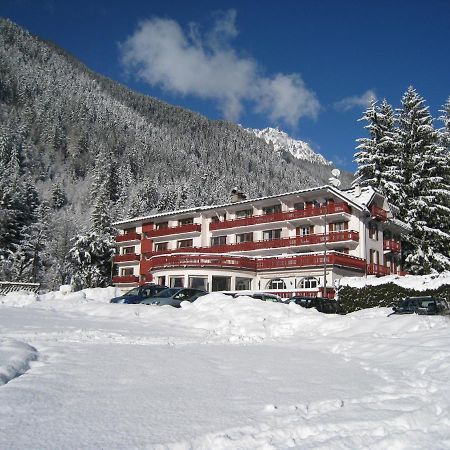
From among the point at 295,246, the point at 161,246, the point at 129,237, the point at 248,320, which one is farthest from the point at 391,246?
the point at 248,320

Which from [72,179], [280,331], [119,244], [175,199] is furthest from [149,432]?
[72,179]

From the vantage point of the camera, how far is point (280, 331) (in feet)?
53.0

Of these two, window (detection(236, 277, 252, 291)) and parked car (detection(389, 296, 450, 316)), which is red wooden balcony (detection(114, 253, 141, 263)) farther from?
parked car (detection(389, 296, 450, 316))

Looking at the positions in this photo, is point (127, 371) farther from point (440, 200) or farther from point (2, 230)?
point (2, 230)

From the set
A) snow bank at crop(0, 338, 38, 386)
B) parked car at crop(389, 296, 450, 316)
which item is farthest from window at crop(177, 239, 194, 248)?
snow bank at crop(0, 338, 38, 386)

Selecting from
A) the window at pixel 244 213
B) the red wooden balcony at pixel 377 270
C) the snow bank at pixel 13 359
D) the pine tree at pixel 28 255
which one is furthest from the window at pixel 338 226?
the pine tree at pixel 28 255

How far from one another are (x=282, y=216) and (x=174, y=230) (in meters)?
16.1

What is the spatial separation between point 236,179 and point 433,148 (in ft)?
408

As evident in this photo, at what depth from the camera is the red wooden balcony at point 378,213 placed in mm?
43875

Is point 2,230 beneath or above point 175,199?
beneath

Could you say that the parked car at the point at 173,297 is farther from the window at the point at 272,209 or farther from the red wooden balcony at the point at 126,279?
the red wooden balcony at the point at 126,279

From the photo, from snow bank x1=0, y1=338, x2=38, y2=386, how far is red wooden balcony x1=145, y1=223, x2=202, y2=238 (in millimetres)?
46660

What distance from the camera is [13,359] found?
7.39 meters

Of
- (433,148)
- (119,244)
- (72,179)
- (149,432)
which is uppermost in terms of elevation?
(72,179)
